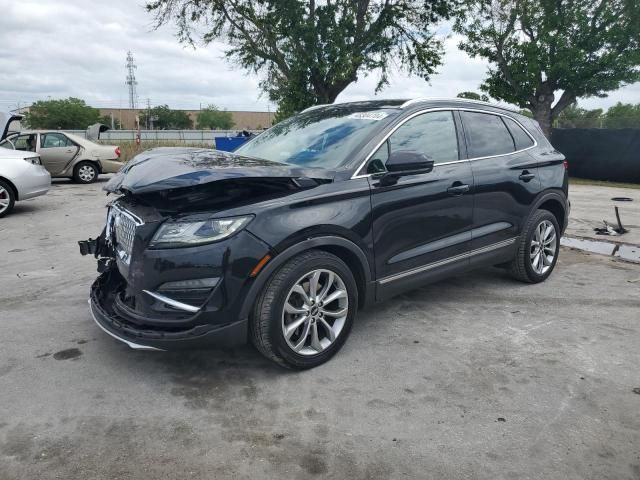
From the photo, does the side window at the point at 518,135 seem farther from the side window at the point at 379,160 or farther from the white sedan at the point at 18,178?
the white sedan at the point at 18,178

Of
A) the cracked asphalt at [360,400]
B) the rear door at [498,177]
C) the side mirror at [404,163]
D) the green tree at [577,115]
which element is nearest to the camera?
the cracked asphalt at [360,400]

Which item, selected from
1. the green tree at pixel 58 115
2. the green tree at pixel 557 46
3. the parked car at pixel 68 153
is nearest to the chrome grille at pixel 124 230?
the parked car at pixel 68 153

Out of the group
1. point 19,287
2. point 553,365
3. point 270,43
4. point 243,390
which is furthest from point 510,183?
point 270,43

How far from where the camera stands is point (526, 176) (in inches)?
187

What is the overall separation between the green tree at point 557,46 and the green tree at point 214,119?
8887cm

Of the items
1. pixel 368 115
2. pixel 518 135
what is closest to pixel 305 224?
pixel 368 115

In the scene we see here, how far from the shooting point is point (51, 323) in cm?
413

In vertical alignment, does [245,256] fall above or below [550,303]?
above

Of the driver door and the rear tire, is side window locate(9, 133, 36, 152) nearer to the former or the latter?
the driver door

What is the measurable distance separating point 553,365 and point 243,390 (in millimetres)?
2020

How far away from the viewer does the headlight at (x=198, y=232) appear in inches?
115

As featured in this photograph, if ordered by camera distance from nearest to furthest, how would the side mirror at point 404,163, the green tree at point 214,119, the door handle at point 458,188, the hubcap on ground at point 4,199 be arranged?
the side mirror at point 404,163 < the door handle at point 458,188 < the hubcap on ground at point 4,199 < the green tree at point 214,119

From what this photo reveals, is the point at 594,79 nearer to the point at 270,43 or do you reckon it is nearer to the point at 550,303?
the point at 270,43

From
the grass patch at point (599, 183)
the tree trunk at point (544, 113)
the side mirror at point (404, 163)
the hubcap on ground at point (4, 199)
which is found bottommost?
the hubcap on ground at point (4, 199)
